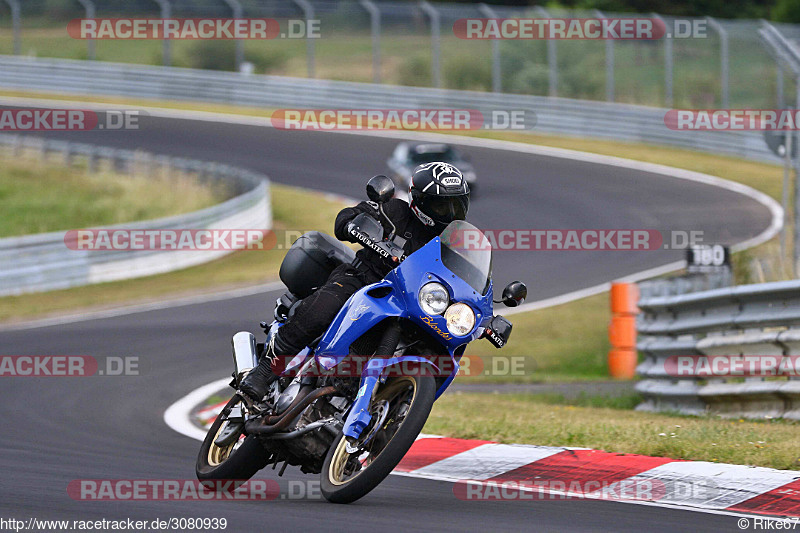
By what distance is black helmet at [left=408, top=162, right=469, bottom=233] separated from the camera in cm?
626

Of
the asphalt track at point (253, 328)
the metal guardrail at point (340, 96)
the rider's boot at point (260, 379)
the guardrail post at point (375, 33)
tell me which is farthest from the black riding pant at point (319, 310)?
the guardrail post at point (375, 33)

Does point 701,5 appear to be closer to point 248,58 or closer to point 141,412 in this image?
point 248,58

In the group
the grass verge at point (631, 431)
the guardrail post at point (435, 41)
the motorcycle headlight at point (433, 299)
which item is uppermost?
the guardrail post at point (435, 41)

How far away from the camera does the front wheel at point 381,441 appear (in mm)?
Answer: 5730

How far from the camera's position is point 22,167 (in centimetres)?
2778

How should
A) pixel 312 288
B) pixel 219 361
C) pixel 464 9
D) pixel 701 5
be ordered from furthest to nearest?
pixel 701 5, pixel 464 9, pixel 219 361, pixel 312 288

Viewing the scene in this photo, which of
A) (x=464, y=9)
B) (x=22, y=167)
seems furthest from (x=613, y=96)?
(x=22, y=167)

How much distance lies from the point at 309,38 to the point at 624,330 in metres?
26.2

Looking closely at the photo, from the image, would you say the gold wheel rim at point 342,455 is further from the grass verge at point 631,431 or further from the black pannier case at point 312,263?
the grass verge at point 631,431

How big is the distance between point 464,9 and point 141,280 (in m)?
19.6

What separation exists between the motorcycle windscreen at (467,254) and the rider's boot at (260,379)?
1167mm

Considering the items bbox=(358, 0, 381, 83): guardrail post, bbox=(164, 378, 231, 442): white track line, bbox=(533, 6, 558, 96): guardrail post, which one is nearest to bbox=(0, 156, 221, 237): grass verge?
bbox=(164, 378, 231, 442): white track line

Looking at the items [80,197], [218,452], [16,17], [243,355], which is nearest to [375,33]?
[16,17]

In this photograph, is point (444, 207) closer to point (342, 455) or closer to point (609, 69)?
point (342, 455)
